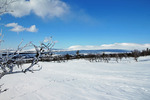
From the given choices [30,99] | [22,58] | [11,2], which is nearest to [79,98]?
[30,99]

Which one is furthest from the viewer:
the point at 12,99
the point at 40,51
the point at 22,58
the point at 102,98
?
the point at 12,99

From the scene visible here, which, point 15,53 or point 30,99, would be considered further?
point 30,99

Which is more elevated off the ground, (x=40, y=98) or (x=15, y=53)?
(x=15, y=53)

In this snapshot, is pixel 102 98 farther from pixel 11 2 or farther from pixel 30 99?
pixel 11 2

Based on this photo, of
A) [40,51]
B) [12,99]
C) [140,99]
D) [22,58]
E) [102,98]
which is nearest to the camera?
[40,51]

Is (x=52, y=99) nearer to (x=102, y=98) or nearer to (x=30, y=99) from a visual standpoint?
(x=30, y=99)

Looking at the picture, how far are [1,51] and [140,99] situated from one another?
601 centimetres

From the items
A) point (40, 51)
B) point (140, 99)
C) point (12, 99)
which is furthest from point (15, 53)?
point (140, 99)

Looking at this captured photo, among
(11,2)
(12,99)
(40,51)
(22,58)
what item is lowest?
(12,99)

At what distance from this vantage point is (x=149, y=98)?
5.08m

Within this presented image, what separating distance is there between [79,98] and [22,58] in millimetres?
3952

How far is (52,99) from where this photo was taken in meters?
5.74

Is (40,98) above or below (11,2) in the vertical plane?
below

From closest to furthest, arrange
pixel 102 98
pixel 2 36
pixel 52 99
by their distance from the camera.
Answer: pixel 2 36 < pixel 102 98 < pixel 52 99
